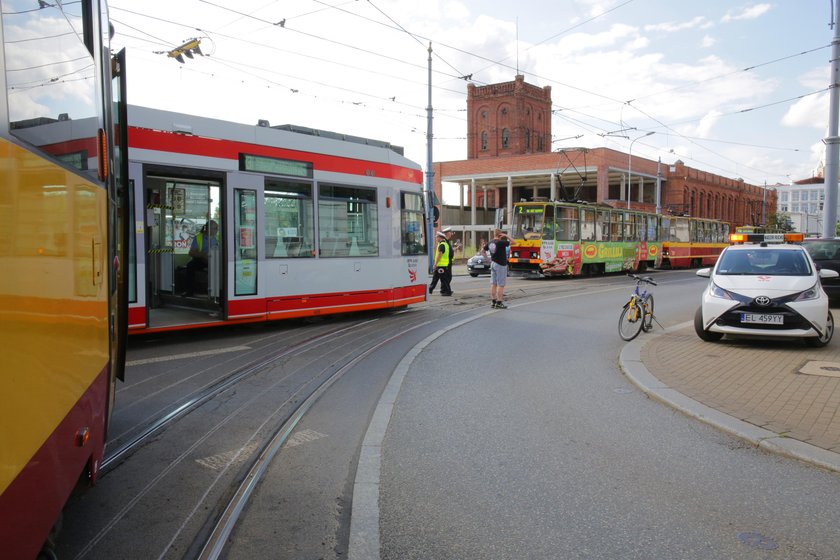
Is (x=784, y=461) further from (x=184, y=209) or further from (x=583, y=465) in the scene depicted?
(x=184, y=209)

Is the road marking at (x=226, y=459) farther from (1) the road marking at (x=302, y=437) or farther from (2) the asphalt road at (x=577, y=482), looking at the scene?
(2) the asphalt road at (x=577, y=482)

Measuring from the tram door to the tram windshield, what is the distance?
55.0 ft

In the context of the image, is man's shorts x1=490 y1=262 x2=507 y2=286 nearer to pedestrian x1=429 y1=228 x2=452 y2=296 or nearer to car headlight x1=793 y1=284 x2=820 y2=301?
pedestrian x1=429 y1=228 x2=452 y2=296

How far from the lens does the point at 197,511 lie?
3697mm

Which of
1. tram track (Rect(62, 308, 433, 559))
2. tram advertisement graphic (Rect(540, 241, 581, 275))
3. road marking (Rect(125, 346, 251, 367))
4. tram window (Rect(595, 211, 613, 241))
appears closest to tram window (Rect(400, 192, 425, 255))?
tram track (Rect(62, 308, 433, 559))

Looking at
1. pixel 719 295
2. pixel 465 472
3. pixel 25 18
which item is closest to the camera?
pixel 25 18

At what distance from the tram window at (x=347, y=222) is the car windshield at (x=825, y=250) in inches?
432

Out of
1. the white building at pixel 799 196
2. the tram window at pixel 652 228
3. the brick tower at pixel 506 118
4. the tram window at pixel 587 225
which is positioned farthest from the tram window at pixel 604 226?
the white building at pixel 799 196

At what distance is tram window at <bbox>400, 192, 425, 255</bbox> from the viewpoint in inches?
514

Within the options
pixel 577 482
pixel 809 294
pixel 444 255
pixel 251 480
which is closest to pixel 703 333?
pixel 809 294

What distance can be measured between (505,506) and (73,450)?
94.4 inches

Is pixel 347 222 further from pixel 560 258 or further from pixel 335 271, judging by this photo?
pixel 560 258

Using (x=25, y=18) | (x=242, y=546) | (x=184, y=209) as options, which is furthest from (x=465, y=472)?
(x=184, y=209)

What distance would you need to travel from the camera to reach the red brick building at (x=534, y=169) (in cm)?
5772
